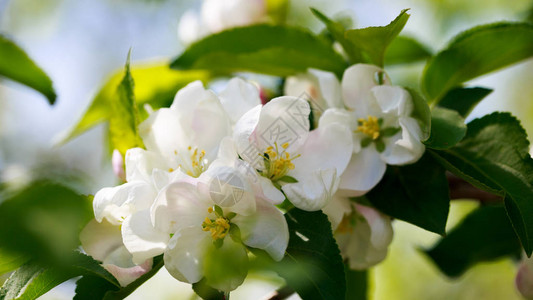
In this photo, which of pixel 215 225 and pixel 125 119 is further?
pixel 125 119

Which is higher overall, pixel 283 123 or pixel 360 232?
pixel 283 123

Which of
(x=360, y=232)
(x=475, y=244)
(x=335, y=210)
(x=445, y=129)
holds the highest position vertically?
(x=445, y=129)

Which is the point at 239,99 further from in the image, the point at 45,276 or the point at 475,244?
the point at 475,244

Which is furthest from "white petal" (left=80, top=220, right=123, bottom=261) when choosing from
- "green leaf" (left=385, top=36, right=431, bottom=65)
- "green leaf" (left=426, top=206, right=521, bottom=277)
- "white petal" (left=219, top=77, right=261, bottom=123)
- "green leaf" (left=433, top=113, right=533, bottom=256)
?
"green leaf" (left=426, top=206, right=521, bottom=277)

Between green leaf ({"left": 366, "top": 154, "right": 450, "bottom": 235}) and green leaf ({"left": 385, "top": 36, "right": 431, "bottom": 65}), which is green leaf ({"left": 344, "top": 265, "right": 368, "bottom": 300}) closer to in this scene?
green leaf ({"left": 366, "top": 154, "right": 450, "bottom": 235})

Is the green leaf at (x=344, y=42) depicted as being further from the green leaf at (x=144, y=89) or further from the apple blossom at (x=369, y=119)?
the green leaf at (x=144, y=89)

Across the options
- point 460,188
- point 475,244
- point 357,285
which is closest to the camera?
point 460,188

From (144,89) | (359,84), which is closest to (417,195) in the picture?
(359,84)
